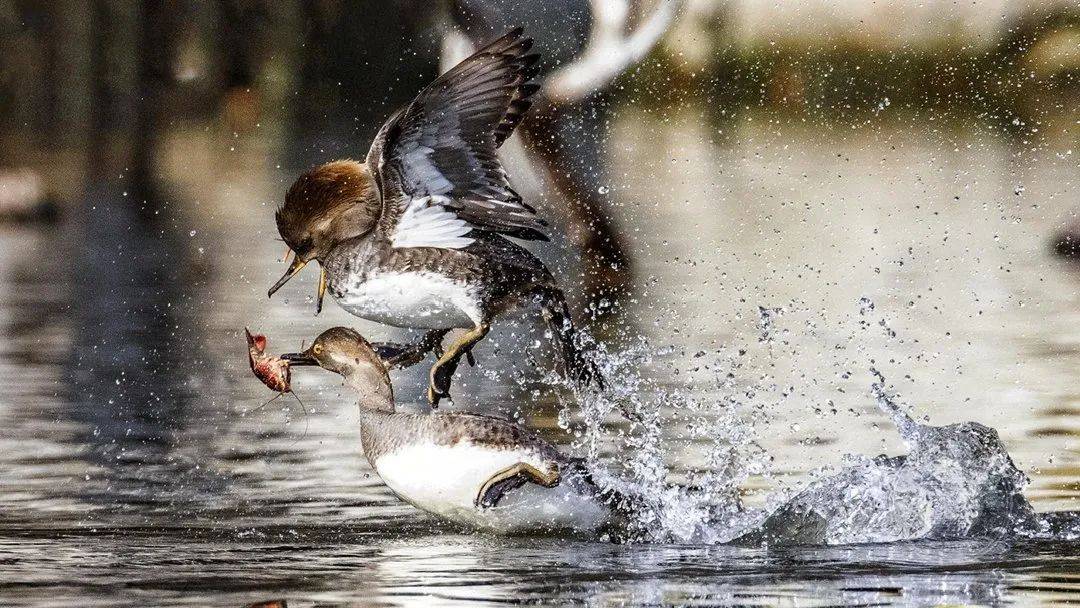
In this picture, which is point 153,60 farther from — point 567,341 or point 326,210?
point 326,210

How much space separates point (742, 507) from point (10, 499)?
8.88 ft

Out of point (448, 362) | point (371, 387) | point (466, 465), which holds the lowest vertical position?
point (466, 465)

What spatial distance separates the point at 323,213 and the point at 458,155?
20.2 inches

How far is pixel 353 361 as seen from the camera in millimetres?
8555

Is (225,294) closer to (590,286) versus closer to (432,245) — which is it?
(590,286)

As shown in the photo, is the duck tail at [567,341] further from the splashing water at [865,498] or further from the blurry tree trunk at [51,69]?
the blurry tree trunk at [51,69]

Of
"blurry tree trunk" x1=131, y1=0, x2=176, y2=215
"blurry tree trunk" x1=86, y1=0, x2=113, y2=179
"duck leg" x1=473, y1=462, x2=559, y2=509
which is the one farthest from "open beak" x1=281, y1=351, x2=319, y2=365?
"blurry tree trunk" x1=131, y1=0, x2=176, y2=215

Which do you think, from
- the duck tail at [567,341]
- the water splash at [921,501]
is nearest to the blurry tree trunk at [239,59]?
the duck tail at [567,341]

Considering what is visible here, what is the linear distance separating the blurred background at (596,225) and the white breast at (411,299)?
78 centimetres

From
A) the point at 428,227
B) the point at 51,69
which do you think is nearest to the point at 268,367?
the point at 428,227

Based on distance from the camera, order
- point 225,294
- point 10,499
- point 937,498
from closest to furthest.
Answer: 1. point 937,498
2. point 10,499
3. point 225,294

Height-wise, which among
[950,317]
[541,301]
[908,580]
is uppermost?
[950,317]

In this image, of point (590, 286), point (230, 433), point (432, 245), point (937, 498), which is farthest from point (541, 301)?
point (590, 286)

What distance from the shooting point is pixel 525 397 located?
11672mm
